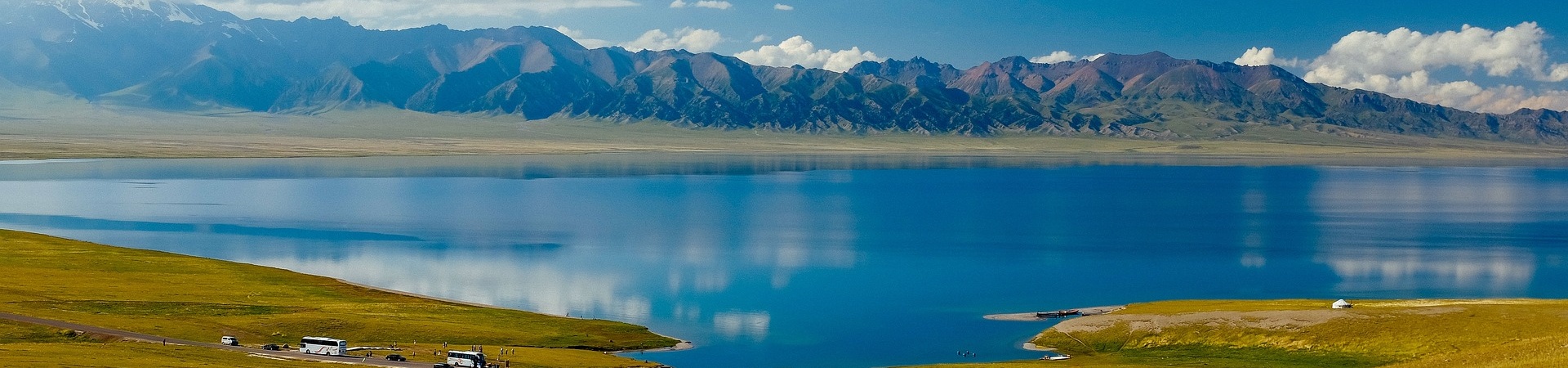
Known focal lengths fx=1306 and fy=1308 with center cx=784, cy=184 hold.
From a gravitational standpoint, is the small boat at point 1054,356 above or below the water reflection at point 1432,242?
below

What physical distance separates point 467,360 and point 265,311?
74.5ft

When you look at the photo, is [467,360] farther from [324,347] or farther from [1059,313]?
[1059,313]

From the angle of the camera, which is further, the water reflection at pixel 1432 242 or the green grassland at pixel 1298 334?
the water reflection at pixel 1432 242

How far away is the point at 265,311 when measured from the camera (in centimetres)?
6606

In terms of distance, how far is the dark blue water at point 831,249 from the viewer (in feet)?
242

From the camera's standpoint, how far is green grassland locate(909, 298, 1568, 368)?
57.9 meters

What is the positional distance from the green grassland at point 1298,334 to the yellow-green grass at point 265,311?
833 inches

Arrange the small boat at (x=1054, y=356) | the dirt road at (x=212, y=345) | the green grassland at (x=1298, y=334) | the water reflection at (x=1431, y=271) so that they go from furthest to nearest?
the water reflection at (x=1431, y=271) → the small boat at (x=1054, y=356) → the green grassland at (x=1298, y=334) → the dirt road at (x=212, y=345)

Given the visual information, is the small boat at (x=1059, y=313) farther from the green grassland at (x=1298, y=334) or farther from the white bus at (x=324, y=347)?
the white bus at (x=324, y=347)

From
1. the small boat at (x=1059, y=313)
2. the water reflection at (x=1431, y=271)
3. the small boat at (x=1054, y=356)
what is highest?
the water reflection at (x=1431, y=271)

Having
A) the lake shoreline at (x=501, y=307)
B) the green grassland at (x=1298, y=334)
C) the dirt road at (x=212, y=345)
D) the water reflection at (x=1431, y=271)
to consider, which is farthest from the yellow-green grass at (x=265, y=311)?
the water reflection at (x=1431, y=271)

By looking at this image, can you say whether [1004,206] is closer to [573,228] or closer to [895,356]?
[573,228]

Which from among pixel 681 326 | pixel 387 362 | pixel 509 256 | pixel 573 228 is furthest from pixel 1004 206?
pixel 387 362

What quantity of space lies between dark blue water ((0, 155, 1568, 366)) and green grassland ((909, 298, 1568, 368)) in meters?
4.74
